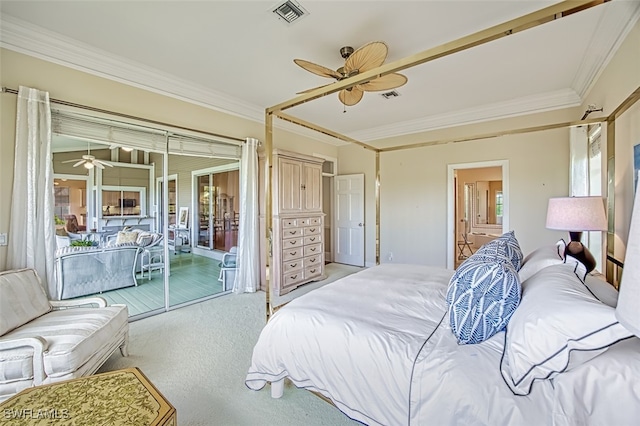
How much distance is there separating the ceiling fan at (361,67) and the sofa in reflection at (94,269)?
3049 mm

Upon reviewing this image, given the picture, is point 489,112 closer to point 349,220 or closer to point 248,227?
point 349,220

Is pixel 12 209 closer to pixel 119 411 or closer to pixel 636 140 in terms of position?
pixel 119 411

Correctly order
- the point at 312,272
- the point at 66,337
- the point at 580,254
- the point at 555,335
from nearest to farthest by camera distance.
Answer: the point at 555,335 < the point at 66,337 < the point at 580,254 < the point at 312,272

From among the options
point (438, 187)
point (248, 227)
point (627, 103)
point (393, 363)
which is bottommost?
point (393, 363)

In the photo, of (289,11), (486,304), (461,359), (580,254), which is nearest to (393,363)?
(461,359)

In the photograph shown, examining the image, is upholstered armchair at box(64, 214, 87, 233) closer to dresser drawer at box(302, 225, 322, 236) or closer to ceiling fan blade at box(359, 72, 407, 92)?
dresser drawer at box(302, 225, 322, 236)

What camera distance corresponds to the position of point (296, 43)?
274 centimetres

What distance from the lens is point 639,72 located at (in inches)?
84.5

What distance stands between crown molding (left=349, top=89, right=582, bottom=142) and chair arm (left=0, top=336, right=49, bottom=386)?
18.0 feet

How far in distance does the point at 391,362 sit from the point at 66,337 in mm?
2151

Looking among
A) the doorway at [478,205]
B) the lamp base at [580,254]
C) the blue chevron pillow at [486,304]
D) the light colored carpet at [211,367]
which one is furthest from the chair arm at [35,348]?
the doorway at [478,205]

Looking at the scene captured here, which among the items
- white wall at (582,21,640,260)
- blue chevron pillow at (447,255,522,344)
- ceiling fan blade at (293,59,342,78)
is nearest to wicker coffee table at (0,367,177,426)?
blue chevron pillow at (447,255,522,344)

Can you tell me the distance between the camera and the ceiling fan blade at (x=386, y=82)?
8.43 ft

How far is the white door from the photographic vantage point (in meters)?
6.09
